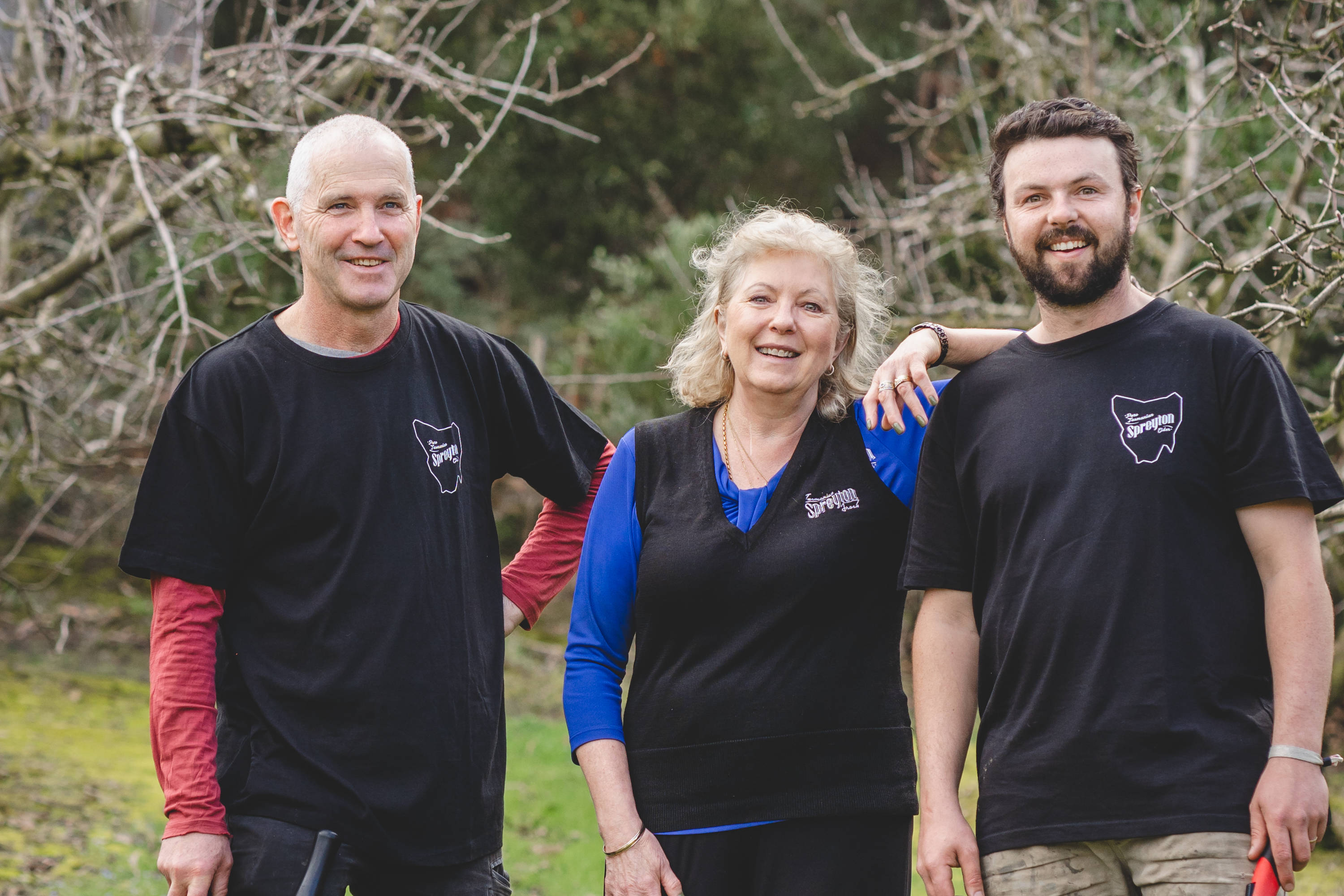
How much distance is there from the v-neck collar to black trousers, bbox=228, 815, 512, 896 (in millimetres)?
843

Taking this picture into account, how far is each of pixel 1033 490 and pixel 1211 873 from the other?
66 centimetres

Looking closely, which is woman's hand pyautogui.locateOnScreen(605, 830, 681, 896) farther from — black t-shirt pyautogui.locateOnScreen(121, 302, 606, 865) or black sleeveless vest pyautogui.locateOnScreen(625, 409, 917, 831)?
black t-shirt pyautogui.locateOnScreen(121, 302, 606, 865)

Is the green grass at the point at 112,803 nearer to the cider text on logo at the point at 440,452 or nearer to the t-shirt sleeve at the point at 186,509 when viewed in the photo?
the t-shirt sleeve at the point at 186,509

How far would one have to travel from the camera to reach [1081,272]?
7.50 feet

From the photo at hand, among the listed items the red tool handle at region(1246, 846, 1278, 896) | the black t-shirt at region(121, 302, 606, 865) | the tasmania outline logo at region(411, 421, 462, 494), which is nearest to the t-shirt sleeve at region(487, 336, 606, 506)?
the tasmania outline logo at region(411, 421, 462, 494)

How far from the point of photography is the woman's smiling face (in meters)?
2.62

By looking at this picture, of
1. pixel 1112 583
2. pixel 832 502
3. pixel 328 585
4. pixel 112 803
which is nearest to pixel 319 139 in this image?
pixel 328 585

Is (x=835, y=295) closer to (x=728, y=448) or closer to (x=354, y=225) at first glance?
(x=728, y=448)

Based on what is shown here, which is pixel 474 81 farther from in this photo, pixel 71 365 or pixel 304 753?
pixel 304 753

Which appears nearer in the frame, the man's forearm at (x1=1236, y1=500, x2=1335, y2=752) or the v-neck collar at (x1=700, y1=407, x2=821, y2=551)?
the man's forearm at (x1=1236, y1=500, x2=1335, y2=752)

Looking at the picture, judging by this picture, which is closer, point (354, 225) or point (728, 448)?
point (354, 225)

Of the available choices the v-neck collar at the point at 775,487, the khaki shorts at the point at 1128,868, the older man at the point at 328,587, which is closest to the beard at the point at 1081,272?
the v-neck collar at the point at 775,487

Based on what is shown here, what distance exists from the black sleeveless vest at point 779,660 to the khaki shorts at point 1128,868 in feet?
1.01

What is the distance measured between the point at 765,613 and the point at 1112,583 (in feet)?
2.13
